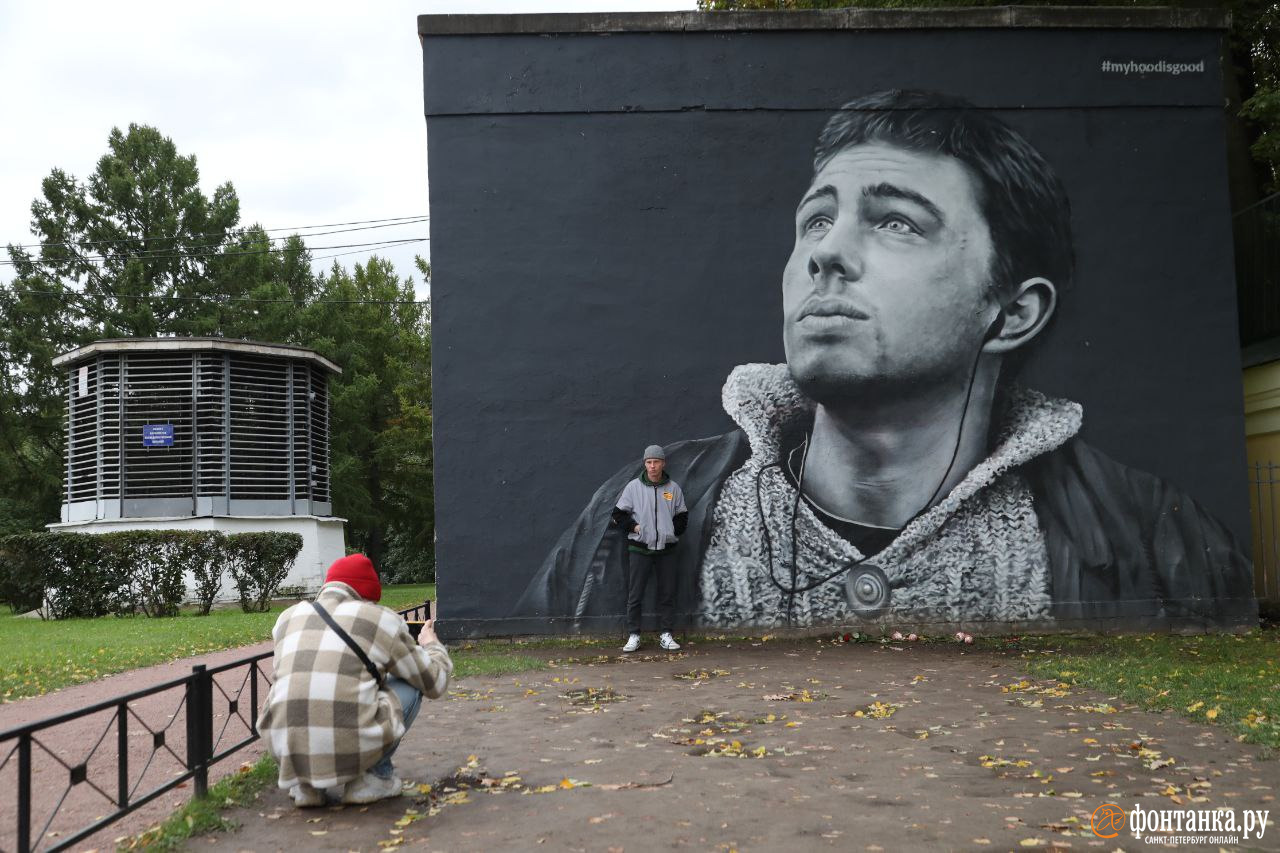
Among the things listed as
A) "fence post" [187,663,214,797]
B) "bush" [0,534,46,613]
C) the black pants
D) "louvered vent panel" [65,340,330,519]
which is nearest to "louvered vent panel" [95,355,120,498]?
"louvered vent panel" [65,340,330,519]

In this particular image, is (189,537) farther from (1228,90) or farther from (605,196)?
(1228,90)

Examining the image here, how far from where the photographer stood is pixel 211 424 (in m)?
23.7

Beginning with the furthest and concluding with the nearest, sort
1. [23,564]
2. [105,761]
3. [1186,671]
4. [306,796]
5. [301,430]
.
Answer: [301,430]
[23,564]
[1186,671]
[105,761]
[306,796]

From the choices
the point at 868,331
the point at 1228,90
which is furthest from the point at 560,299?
the point at 1228,90

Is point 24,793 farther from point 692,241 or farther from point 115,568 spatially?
point 115,568

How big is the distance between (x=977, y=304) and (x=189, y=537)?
14.5 metres

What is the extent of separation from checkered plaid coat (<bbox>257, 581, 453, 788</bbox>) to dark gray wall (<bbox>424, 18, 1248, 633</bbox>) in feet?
20.1

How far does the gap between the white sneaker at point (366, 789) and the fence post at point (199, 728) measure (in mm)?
759

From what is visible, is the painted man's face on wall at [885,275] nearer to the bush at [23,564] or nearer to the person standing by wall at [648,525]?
the person standing by wall at [648,525]

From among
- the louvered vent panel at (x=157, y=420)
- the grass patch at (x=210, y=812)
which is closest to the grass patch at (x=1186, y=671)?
the grass patch at (x=210, y=812)

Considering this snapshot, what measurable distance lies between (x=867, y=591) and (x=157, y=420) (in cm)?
1760

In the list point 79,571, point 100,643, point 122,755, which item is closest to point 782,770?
point 122,755

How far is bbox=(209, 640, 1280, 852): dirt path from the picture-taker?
4.73 metres

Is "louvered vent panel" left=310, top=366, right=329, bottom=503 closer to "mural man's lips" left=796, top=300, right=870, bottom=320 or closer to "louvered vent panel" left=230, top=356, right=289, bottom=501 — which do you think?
"louvered vent panel" left=230, top=356, right=289, bottom=501
